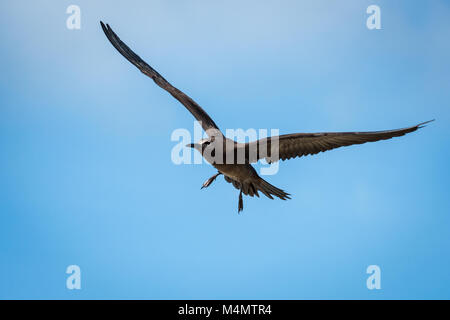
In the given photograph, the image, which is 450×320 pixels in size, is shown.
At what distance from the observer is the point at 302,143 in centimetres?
789

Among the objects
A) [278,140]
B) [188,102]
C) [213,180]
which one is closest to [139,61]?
[188,102]

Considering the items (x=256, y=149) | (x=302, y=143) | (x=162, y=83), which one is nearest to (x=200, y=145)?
(x=256, y=149)

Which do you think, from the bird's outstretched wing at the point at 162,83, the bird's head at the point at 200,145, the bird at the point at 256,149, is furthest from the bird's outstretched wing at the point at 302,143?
the bird's outstretched wing at the point at 162,83

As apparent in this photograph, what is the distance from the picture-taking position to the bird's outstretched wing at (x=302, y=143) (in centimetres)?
729

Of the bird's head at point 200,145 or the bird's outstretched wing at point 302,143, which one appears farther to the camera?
the bird's head at point 200,145

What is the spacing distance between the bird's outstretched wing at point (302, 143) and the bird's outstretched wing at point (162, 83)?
732mm

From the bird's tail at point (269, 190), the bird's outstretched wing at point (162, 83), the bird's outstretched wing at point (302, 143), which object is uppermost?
the bird's outstretched wing at point (162, 83)

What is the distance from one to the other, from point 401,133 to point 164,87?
4.18 metres

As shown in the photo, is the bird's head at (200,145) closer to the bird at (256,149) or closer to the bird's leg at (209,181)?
the bird at (256,149)

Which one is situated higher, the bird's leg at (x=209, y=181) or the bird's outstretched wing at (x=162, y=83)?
the bird's outstretched wing at (x=162, y=83)

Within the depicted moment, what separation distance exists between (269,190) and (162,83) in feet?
8.98

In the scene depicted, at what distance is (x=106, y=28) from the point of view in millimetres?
10062

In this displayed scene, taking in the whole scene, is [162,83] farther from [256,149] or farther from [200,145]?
[256,149]

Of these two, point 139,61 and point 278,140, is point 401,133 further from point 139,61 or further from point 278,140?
point 139,61
